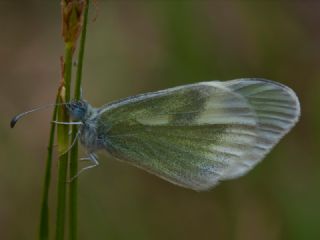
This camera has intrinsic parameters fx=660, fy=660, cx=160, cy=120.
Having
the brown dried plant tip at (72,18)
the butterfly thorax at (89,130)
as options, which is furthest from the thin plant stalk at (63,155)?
the butterfly thorax at (89,130)

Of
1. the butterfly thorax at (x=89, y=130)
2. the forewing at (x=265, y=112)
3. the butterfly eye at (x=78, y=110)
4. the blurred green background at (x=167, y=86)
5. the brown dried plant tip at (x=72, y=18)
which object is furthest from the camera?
the blurred green background at (x=167, y=86)

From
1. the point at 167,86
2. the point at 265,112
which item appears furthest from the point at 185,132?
the point at 167,86

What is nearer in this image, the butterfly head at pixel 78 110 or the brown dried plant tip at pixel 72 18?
the brown dried plant tip at pixel 72 18

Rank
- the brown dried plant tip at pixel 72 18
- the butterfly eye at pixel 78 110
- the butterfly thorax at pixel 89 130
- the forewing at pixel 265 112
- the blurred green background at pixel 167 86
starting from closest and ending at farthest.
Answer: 1. the brown dried plant tip at pixel 72 18
2. the butterfly eye at pixel 78 110
3. the butterfly thorax at pixel 89 130
4. the forewing at pixel 265 112
5. the blurred green background at pixel 167 86

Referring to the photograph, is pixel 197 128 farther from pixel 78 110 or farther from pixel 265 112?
pixel 78 110

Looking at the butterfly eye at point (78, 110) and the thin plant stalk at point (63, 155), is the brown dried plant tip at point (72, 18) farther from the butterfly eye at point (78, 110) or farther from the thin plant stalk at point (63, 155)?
the butterfly eye at point (78, 110)

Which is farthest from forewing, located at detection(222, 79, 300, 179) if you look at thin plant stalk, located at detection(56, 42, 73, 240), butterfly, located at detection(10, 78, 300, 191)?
thin plant stalk, located at detection(56, 42, 73, 240)

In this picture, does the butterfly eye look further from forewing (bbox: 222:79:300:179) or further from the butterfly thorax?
forewing (bbox: 222:79:300:179)
